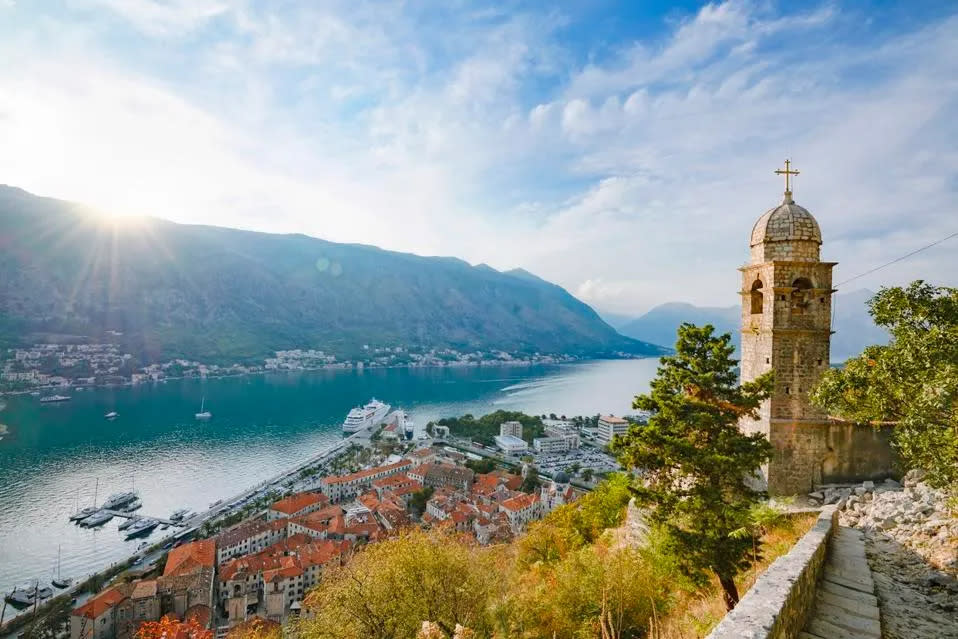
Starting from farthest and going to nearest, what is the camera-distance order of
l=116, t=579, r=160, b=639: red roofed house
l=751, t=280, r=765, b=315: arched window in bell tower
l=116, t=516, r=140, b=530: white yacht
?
l=116, t=516, r=140, b=530: white yacht < l=116, t=579, r=160, b=639: red roofed house < l=751, t=280, r=765, b=315: arched window in bell tower

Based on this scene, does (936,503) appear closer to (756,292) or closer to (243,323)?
(756,292)

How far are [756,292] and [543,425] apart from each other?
52.2m

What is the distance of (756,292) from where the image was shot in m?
10.8

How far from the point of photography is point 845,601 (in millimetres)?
4316

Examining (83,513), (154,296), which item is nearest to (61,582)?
(83,513)

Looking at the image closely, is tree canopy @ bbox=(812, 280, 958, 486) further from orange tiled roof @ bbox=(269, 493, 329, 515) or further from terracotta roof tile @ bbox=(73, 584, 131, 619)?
orange tiled roof @ bbox=(269, 493, 329, 515)

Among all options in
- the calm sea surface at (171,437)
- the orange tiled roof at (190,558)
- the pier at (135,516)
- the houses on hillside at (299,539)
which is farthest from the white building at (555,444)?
the pier at (135,516)

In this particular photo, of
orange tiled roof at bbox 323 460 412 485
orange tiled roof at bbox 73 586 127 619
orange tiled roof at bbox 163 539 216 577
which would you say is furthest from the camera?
orange tiled roof at bbox 323 460 412 485

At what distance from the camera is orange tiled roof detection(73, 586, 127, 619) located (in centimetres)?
2039

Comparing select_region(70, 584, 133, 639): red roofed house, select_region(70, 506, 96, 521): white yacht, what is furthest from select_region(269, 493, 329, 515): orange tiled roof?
select_region(70, 506, 96, 521): white yacht

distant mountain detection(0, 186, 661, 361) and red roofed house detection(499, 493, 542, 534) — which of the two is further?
distant mountain detection(0, 186, 661, 361)

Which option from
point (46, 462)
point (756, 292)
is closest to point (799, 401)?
point (756, 292)

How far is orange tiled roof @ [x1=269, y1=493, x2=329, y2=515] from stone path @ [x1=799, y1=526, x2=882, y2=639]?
34805mm

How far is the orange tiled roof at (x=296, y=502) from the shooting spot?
110 ft
